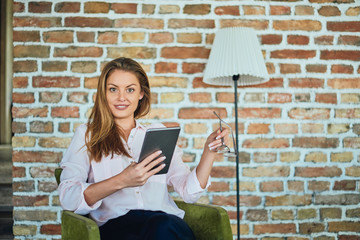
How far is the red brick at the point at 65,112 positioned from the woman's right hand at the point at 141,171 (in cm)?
93

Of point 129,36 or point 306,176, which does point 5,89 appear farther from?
point 306,176

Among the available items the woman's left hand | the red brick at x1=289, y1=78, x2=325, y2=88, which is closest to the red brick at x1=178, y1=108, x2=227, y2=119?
the red brick at x1=289, y1=78, x2=325, y2=88

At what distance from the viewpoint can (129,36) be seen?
7.18 ft

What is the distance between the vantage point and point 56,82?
2.16 metres

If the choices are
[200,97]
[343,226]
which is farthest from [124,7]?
[343,226]

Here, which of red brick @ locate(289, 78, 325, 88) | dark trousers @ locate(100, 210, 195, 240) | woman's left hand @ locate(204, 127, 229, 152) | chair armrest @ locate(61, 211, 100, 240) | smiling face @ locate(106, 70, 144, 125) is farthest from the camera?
red brick @ locate(289, 78, 325, 88)

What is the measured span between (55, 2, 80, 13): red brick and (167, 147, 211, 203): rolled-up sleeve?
3.48 ft

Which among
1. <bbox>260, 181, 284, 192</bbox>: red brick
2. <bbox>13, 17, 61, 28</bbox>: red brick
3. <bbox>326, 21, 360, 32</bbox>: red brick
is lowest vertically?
<bbox>260, 181, 284, 192</bbox>: red brick

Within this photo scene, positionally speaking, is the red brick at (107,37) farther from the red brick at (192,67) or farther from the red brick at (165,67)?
the red brick at (192,67)

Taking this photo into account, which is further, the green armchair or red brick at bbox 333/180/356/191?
red brick at bbox 333/180/356/191

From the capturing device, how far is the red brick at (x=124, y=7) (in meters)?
2.19

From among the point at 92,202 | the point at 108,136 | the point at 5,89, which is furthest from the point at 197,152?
the point at 5,89

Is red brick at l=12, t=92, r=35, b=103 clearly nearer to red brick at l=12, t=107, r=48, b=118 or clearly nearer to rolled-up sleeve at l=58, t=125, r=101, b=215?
red brick at l=12, t=107, r=48, b=118

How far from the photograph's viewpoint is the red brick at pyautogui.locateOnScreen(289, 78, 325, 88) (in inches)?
88.3
